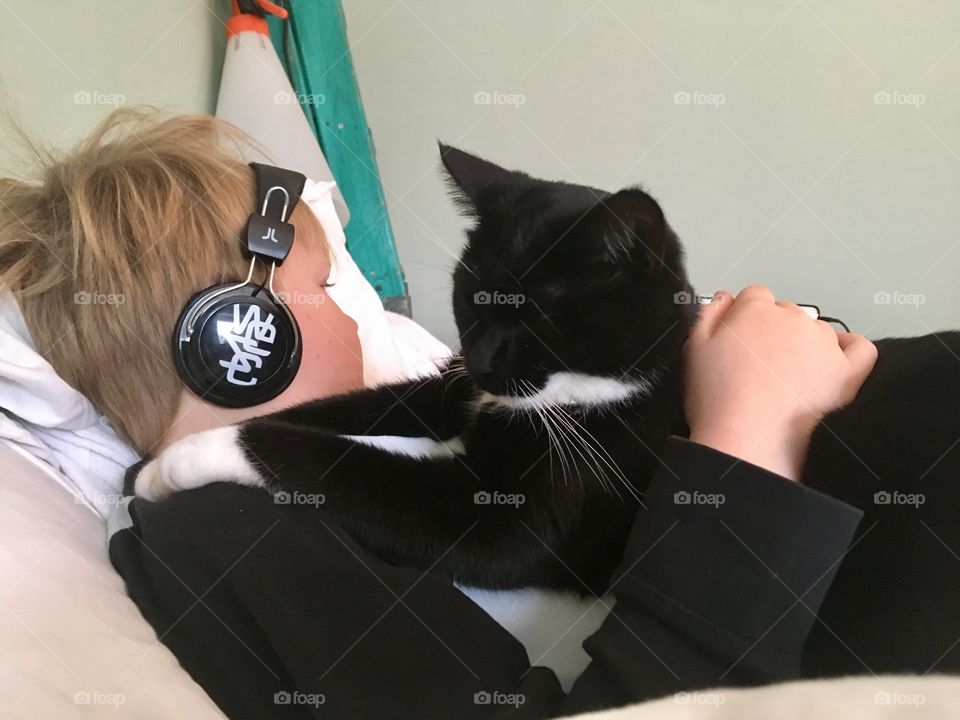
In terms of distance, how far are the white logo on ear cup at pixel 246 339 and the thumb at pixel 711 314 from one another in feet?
1.94

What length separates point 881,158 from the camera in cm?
179

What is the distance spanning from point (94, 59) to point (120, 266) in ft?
1.97

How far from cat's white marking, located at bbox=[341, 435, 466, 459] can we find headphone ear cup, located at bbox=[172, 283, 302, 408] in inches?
6.2

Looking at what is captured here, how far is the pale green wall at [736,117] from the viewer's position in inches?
68.7

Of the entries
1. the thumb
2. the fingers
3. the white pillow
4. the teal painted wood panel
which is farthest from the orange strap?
the fingers

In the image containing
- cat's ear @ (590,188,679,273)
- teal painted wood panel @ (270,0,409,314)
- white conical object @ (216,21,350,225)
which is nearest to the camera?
cat's ear @ (590,188,679,273)

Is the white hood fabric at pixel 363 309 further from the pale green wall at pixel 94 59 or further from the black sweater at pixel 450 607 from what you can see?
the black sweater at pixel 450 607

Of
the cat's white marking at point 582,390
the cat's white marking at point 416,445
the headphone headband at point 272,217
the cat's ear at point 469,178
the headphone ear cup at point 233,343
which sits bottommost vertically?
the cat's white marking at point 416,445

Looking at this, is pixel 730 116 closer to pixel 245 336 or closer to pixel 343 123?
pixel 343 123

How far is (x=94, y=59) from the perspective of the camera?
1157 mm

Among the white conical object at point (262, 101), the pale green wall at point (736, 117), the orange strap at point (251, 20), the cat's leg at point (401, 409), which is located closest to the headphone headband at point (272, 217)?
the cat's leg at point (401, 409)

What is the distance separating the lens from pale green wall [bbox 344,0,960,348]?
1745mm

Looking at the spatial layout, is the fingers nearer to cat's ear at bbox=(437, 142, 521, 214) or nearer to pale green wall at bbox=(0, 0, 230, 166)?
cat's ear at bbox=(437, 142, 521, 214)

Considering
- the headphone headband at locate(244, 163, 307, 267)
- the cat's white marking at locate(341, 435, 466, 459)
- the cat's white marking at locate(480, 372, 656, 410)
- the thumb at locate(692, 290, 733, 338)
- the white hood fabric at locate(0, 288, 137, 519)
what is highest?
the thumb at locate(692, 290, 733, 338)
